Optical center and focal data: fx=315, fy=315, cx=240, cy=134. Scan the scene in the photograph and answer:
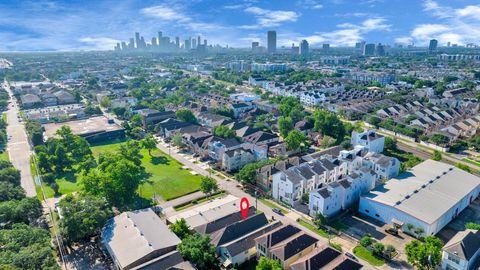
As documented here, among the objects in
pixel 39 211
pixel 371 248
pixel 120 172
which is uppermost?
pixel 120 172

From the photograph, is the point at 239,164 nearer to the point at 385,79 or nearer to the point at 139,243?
the point at 139,243

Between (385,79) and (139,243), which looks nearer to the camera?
(139,243)

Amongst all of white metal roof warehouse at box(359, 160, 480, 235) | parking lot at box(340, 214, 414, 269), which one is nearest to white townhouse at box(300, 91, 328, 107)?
white metal roof warehouse at box(359, 160, 480, 235)

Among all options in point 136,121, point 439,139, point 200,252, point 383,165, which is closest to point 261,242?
point 200,252

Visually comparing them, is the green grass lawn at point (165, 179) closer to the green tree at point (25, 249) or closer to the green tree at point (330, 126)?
the green tree at point (25, 249)

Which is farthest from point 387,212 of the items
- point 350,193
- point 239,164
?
point 239,164

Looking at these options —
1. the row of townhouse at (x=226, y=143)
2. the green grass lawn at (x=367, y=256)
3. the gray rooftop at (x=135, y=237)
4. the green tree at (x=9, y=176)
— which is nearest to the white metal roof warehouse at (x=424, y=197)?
the green grass lawn at (x=367, y=256)

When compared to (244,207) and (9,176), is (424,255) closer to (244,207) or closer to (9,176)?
(244,207)
